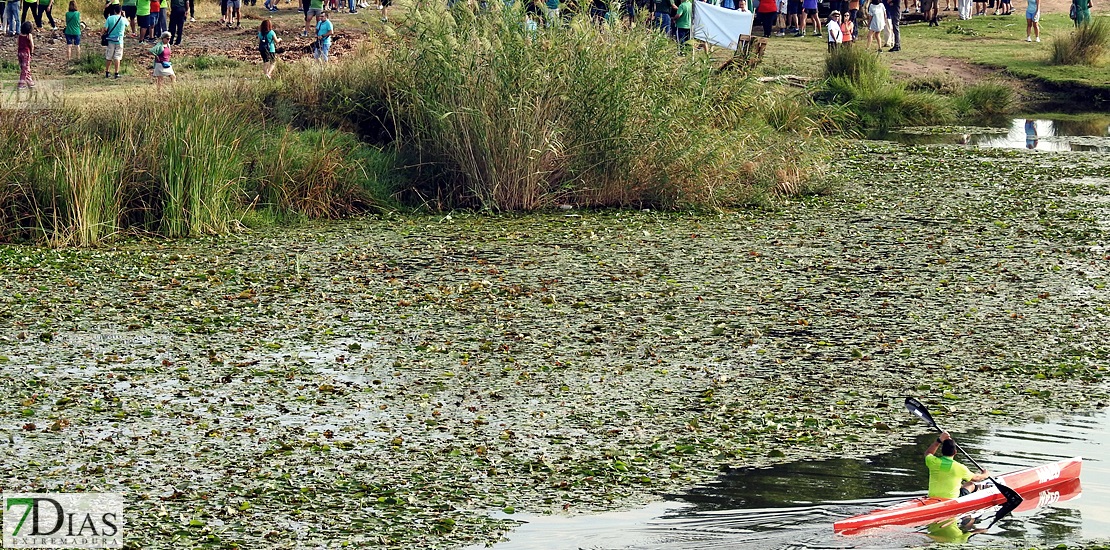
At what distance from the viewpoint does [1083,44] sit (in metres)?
31.6

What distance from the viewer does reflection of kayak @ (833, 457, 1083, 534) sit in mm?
6934

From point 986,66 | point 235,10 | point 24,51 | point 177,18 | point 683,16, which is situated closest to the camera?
point 24,51

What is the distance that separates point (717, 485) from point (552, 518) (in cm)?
96

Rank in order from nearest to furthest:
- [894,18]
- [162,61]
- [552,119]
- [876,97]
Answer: [552,119] → [162,61] → [876,97] → [894,18]

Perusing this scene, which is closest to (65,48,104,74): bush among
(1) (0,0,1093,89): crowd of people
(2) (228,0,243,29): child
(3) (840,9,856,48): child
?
(1) (0,0,1093,89): crowd of people

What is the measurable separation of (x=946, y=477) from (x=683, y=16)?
19460mm

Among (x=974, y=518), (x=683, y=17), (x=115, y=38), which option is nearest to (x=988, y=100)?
(x=683, y=17)

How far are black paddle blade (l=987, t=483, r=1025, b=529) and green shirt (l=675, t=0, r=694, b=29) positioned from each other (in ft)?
63.1

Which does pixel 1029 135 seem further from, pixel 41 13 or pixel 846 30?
pixel 41 13

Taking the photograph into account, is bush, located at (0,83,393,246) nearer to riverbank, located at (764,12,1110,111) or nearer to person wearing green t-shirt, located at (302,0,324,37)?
riverbank, located at (764,12,1110,111)

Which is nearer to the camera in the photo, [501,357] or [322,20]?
[501,357]

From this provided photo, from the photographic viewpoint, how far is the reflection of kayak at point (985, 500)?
6.93 m

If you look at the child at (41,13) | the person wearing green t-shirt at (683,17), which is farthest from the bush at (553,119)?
the child at (41,13)

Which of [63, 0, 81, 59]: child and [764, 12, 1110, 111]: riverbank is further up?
[63, 0, 81, 59]: child
